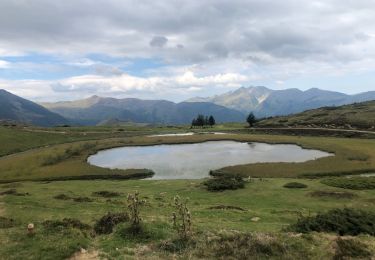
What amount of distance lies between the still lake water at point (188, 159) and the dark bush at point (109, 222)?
1844 inches

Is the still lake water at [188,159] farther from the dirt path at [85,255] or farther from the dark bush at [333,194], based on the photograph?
the dirt path at [85,255]

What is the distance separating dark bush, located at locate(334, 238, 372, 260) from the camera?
65.6ft

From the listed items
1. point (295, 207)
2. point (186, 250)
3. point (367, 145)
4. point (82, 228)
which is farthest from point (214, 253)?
point (367, 145)

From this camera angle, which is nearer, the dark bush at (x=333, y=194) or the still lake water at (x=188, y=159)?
the dark bush at (x=333, y=194)

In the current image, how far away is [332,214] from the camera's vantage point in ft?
94.3

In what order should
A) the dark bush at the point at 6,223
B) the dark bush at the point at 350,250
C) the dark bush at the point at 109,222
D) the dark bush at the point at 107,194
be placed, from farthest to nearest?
the dark bush at the point at 107,194, the dark bush at the point at 6,223, the dark bush at the point at 109,222, the dark bush at the point at 350,250

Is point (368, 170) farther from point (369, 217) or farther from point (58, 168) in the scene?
point (58, 168)

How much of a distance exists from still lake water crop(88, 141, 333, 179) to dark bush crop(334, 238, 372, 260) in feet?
178

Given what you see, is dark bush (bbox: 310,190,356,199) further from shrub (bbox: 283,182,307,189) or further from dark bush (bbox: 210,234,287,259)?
dark bush (bbox: 210,234,287,259)

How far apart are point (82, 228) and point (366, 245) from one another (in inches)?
740

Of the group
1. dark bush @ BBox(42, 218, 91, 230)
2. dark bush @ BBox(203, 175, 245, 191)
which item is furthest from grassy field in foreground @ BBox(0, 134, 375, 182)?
dark bush @ BBox(42, 218, 91, 230)

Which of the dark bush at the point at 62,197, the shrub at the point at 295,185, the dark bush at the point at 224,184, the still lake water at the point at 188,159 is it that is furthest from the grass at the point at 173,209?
the still lake water at the point at 188,159

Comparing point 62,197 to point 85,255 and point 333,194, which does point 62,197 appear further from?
point 333,194

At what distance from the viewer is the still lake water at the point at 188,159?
83.2 metres
